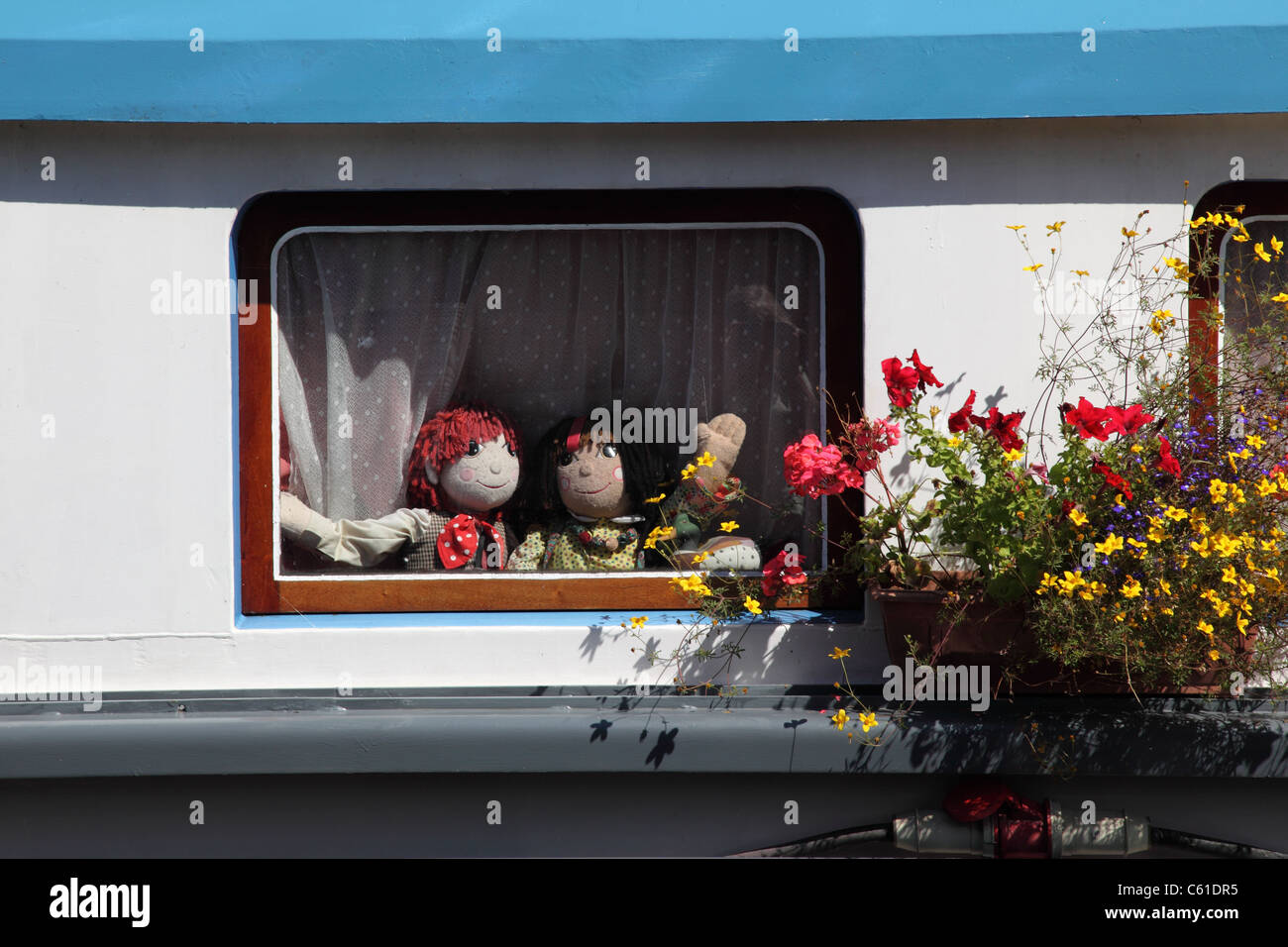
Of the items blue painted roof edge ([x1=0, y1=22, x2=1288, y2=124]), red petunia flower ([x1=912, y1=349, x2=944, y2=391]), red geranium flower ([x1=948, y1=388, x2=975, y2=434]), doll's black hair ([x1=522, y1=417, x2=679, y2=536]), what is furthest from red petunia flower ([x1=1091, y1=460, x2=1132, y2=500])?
doll's black hair ([x1=522, y1=417, x2=679, y2=536])

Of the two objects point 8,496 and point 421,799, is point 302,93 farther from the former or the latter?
point 421,799

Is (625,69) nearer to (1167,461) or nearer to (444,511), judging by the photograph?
(444,511)

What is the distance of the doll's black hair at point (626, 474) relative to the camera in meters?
3.49

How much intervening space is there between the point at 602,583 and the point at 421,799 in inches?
31.7

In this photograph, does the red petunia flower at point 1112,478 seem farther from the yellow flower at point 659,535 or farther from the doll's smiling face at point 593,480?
the doll's smiling face at point 593,480

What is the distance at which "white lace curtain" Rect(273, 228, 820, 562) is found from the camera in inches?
134

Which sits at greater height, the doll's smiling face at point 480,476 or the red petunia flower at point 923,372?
the red petunia flower at point 923,372

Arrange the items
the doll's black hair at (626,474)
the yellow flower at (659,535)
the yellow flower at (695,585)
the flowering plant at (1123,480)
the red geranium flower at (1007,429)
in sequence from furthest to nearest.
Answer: the doll's black hair at (626,474), the yellow flower at (659,535), the yellow flower at (695,585), the red geranium flower at (1007,429), the flowering plant at (1123,480)

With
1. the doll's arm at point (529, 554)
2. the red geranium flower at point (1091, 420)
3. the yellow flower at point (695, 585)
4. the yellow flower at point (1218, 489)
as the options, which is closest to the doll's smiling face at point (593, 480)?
the doll's arm at point (529, 554)

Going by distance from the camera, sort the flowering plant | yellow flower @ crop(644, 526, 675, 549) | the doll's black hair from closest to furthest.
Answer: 1. the flowering plant
2. yellow flower @ crop(644, 526, 675, 549)
3. the doll's black hair

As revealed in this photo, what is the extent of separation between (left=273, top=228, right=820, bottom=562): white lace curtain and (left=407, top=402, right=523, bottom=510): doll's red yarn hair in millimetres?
41

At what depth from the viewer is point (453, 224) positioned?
3314 millimetres

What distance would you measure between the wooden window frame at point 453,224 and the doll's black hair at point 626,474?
28cm

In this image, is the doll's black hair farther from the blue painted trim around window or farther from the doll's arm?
the blue painted trim around window
